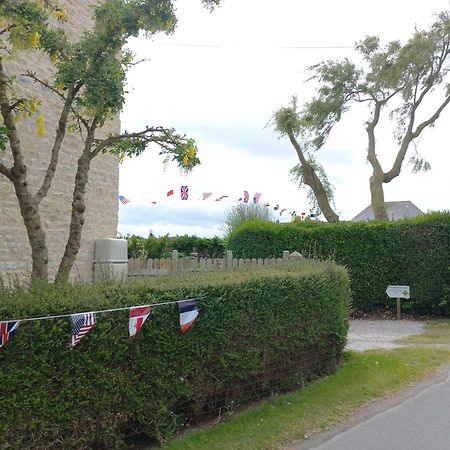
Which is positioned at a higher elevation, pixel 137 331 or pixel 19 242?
pixel 19 242

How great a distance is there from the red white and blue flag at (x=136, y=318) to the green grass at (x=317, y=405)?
1.21 metres

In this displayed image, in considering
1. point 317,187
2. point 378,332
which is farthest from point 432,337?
point 317,187

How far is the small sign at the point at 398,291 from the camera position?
1602 cm

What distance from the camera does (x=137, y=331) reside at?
511 centimetres

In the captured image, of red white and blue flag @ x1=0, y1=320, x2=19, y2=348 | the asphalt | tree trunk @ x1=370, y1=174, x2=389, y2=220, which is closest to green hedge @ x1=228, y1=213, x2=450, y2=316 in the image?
tree trunk @ x1=370, y1=174, x2=389, y2=220

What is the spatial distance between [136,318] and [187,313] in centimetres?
67

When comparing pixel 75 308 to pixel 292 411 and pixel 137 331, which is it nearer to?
pixel 137 331

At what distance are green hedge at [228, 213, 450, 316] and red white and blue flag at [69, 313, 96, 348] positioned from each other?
1163cm

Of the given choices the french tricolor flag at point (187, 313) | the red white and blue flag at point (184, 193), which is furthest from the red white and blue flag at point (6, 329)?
the red white and blue flag at point (184, 193)

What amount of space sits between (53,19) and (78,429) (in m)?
8.87

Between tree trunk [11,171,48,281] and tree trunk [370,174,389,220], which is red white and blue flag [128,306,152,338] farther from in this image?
tree trunk [370,174,389,220]

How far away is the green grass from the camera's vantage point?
18.5ft

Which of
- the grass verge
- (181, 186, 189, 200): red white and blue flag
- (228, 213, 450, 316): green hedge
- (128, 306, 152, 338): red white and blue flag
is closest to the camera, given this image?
(128, 306, 152, 338): red white and blue flag

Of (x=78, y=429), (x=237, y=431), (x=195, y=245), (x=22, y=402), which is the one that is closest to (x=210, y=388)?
(x=237, y=431)
